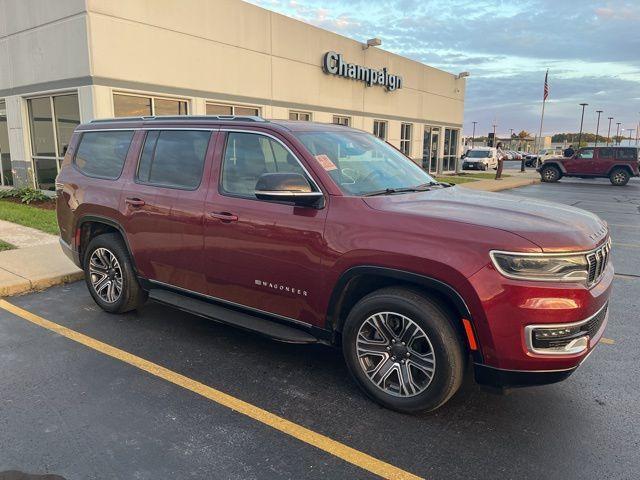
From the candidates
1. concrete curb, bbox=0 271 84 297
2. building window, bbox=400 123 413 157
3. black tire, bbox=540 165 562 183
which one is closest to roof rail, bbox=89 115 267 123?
concrete curb, bbox=0 271 84 297

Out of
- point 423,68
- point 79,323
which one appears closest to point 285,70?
point 423,68

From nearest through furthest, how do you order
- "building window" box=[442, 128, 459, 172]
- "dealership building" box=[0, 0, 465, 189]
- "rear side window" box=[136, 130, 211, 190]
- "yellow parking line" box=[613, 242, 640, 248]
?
"rear side window" box=[136, 130, 211, 190] → "yellow parking line" box=[613, 242, 640, 248] → "dealership building" box=[0, 0, 465, 189] → "building window" box=[442, 128, 459, 172]

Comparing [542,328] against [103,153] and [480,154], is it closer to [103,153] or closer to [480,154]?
[103,153]

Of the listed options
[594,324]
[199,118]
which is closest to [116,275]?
[199,118]

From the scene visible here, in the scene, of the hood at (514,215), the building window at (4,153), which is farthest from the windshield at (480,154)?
the hood at (514,215)

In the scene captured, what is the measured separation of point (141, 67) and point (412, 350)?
10.7m

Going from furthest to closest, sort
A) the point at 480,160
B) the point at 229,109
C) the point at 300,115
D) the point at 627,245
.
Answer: the point at 480,160 → the point at 300,115 → the point at 229,109 → the point at 627,245

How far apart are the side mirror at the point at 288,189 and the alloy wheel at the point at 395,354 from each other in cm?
92

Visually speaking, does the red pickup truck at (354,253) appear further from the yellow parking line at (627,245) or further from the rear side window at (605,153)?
the rear side window at (605,153)

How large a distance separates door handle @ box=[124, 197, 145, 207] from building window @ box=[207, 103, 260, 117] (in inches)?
376

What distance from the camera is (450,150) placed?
2884cm

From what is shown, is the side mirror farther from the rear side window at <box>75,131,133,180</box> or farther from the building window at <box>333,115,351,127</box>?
the building window at <box>333,115,351,127</box>

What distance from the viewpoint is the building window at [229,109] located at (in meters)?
13.7

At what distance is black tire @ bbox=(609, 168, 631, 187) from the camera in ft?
79.8
